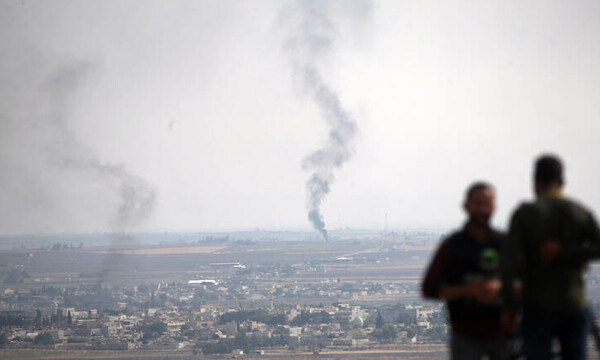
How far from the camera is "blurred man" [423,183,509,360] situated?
13.3 ft

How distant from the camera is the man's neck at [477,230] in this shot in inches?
162

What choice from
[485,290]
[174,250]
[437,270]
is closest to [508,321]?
[485,290]

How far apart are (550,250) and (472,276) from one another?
0.39 metres

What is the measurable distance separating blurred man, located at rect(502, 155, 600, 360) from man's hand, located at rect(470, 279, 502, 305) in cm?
8

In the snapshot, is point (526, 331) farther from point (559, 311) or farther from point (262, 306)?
point (262, 306)

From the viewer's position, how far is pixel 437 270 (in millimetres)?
4082

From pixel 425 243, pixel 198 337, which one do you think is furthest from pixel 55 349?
pixel 425 243

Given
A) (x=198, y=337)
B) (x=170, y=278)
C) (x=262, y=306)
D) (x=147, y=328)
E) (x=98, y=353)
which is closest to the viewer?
(x=98, y=353)

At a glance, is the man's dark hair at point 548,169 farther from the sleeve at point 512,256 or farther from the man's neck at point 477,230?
the man's neck at point 477,230

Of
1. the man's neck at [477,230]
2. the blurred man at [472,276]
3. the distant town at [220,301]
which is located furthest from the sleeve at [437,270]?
the distant town at [220,301]

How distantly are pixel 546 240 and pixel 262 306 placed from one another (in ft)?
176

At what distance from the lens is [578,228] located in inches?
152

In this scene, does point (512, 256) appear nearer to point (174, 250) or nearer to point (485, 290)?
point (485, 290)

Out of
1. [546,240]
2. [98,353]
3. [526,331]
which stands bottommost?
[98,353]
